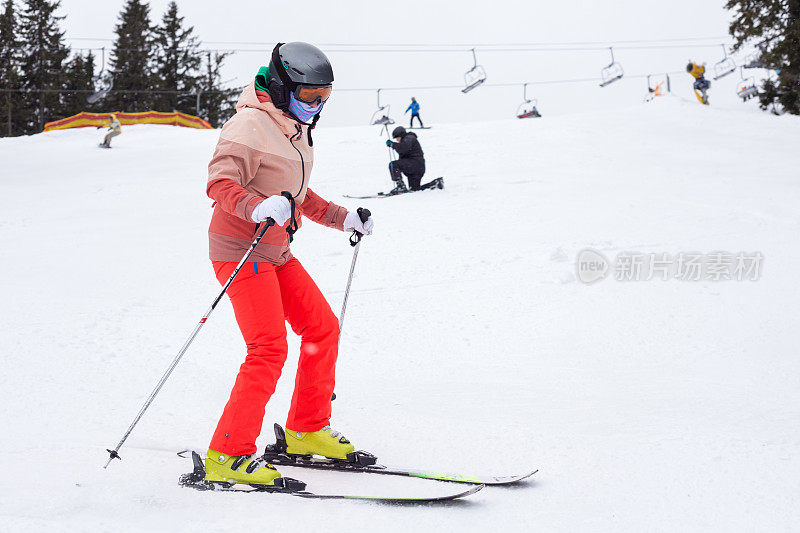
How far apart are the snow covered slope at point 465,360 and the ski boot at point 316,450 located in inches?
4.6

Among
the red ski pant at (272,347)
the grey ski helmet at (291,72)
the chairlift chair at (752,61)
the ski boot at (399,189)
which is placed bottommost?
Result: the red ski pant at (272,347)

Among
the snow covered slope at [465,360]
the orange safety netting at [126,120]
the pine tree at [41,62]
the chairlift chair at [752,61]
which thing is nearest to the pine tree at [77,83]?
the pine tree at [41,62]

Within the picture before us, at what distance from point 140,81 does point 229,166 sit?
151 feet

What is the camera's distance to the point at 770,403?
3895mm

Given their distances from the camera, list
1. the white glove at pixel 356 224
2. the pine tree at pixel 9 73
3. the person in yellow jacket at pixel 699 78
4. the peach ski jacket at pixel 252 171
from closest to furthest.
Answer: the peach ski jacket at pixel 252 171
the white glove at pixel 356 224
the person in yellow jacket at pixel 699 78
the pine tree at pixel 9 73

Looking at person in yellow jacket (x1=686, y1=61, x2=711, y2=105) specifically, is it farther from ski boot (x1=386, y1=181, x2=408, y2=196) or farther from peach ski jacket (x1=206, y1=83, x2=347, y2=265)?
peach ski jacket (x1=206, y1=83, x2=347, y2=265)

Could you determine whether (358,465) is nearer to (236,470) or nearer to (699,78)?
(236,470)

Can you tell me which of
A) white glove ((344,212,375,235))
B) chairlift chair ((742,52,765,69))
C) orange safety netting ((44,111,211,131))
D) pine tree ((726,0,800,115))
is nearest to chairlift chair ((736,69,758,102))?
chairlift chair ((742,52,765,69))

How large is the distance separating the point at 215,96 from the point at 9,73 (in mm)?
12843

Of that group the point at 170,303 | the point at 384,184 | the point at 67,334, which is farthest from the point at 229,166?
the point at 384,184

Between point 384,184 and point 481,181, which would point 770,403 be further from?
point 384,184

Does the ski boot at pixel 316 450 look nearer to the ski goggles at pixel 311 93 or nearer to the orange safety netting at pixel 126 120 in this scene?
the ski goggles at pixel 311 93

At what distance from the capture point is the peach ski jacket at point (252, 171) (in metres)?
2.77

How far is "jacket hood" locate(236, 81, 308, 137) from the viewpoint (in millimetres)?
2936
